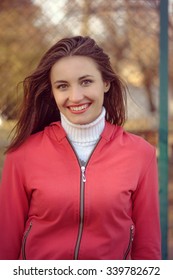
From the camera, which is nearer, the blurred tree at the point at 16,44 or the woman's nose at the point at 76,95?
the woman's nose at the point at 76,95

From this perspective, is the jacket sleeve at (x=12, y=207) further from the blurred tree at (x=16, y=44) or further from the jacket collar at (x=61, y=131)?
the blurred tree at (x=16, y=44)

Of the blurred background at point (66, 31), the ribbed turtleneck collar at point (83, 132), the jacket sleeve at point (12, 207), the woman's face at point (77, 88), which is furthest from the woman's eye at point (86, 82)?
the blurred background at point (66, 31)

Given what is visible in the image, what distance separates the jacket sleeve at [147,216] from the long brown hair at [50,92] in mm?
212

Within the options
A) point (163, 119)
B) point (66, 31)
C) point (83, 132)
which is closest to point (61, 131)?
point (83, 132)

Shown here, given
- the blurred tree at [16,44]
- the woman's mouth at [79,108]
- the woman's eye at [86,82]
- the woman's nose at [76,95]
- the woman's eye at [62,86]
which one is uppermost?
the blurred tree at [16,44]

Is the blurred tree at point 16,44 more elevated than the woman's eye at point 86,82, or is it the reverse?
the blurred tree at point 16,44

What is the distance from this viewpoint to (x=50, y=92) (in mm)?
1592

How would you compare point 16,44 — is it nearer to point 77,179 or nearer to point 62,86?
point 62,86

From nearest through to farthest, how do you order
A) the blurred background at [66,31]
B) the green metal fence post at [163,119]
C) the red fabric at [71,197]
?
the red fabric at [71,197] → the green metal fence post at [163,119] → the blurred background at [66,31]

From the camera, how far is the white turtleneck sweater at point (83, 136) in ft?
4.92

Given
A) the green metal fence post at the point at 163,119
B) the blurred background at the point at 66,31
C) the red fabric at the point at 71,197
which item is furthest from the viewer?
the blurred background at the point at 66,31

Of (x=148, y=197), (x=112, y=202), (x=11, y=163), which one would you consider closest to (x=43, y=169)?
(x=11, y=163)

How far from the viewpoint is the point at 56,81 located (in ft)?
4.87
